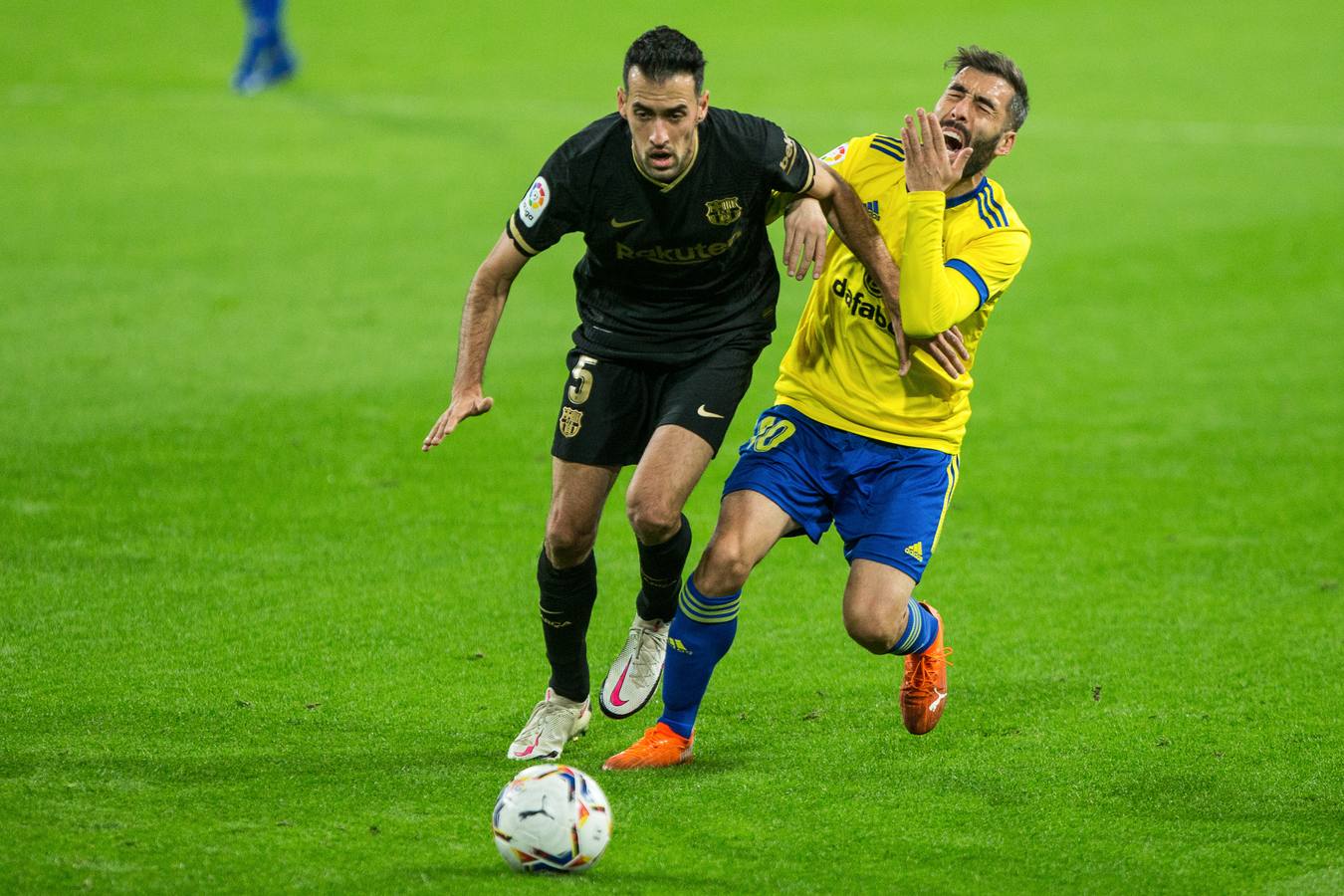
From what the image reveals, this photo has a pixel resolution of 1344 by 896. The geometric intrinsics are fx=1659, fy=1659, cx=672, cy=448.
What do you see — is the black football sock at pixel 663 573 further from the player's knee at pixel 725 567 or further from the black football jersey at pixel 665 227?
the black football jersey at pixel 665 227

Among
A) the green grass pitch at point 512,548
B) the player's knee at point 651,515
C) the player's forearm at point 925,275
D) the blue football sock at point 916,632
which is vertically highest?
the player's forearm at point 925,275

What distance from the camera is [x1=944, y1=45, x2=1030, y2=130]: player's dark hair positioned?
6.01m

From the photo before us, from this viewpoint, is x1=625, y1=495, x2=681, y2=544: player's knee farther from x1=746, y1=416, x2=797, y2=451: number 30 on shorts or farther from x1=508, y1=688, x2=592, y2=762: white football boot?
x1=508, y1=688, x2=592, y2=762: white football boot

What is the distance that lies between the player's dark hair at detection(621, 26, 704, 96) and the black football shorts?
97 cm

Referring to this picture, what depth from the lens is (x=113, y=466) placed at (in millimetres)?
9414

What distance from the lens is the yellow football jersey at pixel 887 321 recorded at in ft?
19.5

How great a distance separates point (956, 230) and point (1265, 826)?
2.28 m

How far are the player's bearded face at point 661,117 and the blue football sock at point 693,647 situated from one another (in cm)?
143

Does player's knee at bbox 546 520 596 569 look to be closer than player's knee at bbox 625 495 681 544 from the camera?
No

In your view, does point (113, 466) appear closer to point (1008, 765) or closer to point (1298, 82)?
point (1008, 765)

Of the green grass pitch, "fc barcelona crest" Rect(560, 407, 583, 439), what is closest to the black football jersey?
"fc barcelona crest" Rect(560, 407, 583, 439)

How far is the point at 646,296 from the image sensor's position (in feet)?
19.1

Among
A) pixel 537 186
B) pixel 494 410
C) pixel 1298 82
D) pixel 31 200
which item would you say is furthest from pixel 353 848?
pixel 1298 82

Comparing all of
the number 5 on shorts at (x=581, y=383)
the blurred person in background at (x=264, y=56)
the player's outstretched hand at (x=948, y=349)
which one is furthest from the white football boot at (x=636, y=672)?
the blurred person in background at (x=264, y=56)
